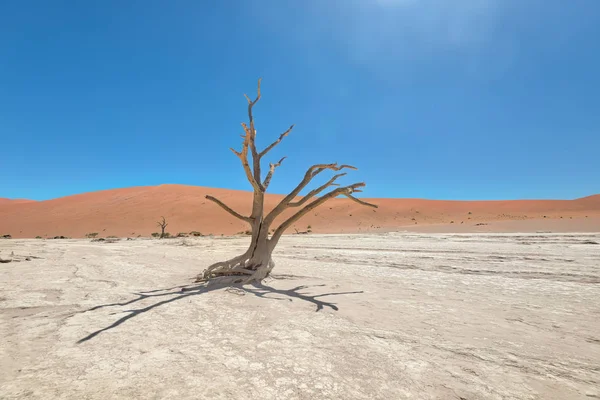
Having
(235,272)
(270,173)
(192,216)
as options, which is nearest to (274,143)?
(270,173)

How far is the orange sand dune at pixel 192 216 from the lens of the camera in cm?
2609

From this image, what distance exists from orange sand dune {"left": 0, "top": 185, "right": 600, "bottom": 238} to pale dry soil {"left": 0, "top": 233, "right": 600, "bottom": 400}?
16.5m

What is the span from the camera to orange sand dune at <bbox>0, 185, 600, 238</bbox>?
85.6 ft

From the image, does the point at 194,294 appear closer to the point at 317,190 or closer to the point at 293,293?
the point at 293,293

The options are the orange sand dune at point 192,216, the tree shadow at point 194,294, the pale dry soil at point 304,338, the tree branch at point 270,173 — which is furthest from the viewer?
the orange sand dune at point 192,216

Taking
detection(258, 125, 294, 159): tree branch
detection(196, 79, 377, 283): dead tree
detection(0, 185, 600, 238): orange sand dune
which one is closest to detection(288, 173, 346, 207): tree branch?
detection(196, 79, 377, 283): dead tree

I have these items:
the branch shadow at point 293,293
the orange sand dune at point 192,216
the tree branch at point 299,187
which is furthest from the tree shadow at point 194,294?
the orange sand dune at point 192,216

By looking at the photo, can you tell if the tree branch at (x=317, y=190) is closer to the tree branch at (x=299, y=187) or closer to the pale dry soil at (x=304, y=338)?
the tree branch at (x=299, y=187)

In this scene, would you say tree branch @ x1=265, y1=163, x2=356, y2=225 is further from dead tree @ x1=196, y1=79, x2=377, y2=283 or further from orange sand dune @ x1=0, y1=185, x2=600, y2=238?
orange sand dune @ x1=0, y1=185, x2=600, y2=238

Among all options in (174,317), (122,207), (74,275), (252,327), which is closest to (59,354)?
(174,317)

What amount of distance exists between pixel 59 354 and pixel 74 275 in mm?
4218

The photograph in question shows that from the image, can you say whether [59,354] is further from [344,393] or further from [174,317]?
[344,393]

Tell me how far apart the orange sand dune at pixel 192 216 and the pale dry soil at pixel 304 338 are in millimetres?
16494

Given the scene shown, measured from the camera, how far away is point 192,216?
3062cm
